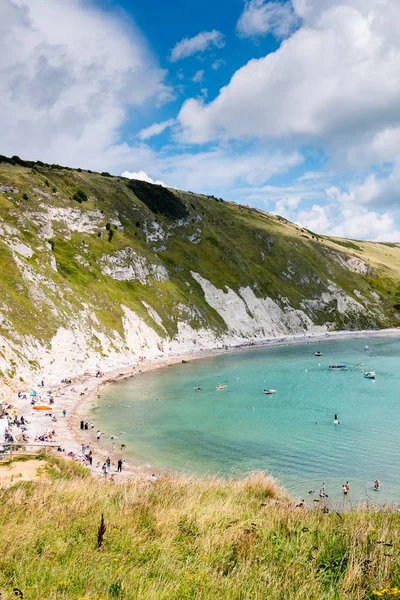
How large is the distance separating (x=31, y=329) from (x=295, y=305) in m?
110

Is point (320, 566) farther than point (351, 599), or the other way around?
point (320, 566)

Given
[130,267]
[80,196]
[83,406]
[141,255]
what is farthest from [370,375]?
[80,196]

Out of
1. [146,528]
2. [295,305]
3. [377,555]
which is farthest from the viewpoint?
[295,305]

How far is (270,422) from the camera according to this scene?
55688mm

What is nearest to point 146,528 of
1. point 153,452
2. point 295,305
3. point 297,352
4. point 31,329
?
point 153,452

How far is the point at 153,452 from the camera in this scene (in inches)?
1789

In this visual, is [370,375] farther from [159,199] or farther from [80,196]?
[159,199]

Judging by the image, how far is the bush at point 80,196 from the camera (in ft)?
430

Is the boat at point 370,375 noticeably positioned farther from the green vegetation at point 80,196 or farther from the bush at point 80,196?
the green vegetation at point 80,196

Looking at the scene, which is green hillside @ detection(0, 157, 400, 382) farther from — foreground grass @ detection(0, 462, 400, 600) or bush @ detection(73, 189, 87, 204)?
foreground grass @ detection(0, 462, 400, 600)

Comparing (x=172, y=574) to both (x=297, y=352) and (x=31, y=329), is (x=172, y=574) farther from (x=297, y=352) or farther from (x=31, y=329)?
(x=297, y=352)

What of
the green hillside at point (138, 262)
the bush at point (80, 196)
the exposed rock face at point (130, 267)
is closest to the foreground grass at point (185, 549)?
the green hillside at point (138, 262)

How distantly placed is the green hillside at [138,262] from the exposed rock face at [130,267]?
1.34 feet

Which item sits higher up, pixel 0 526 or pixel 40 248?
pixel 40 248
